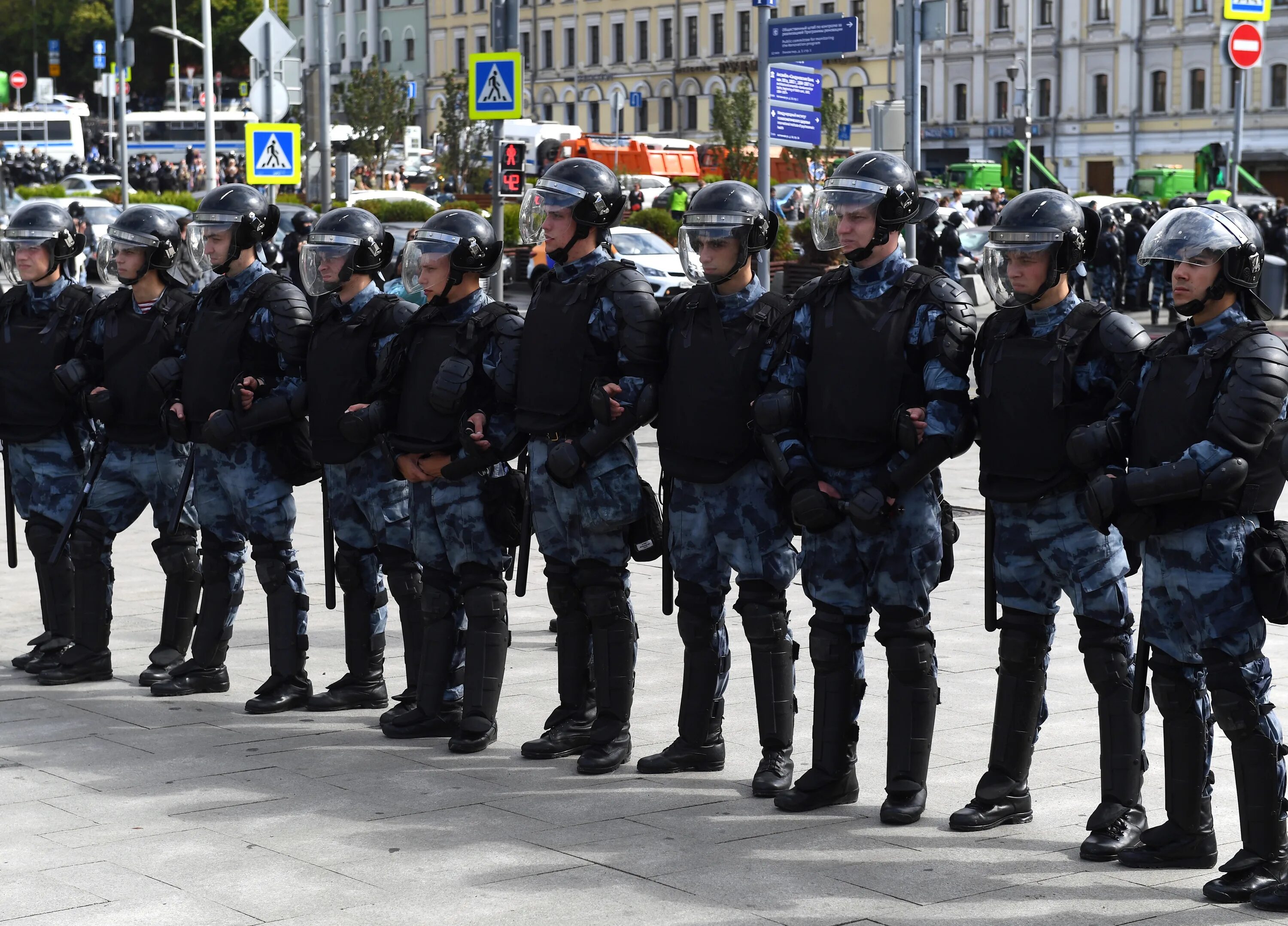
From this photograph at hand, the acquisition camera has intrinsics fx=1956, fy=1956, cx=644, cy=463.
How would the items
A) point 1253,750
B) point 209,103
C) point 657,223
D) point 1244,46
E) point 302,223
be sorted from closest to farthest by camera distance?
1. point 1253,750
2. point 302,223
3. point 1244,46
4. point 657,223
5. point 209,103

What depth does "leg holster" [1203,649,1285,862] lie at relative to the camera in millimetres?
5094

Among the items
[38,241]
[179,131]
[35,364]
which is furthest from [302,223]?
[179,131]

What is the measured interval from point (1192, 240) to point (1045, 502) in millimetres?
891

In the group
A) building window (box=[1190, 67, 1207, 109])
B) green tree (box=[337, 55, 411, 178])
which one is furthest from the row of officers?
building window (box=[1190, 67, 1207, 109])

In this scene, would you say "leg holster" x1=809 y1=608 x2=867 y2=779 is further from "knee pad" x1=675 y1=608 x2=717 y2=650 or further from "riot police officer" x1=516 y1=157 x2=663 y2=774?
"riot police officer" x1=516 y1=157 x2=663 y2=774

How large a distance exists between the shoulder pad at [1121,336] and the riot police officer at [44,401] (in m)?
4.56

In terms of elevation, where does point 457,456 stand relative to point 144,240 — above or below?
below

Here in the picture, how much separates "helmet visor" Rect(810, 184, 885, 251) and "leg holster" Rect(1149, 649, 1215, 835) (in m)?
1.60

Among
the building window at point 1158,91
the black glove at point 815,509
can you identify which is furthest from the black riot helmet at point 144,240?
the building window at point 1158,91

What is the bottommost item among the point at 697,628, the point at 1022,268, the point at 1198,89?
the point at 697,628

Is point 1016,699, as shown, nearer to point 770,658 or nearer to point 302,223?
point 770,658

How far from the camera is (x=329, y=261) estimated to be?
7.35m

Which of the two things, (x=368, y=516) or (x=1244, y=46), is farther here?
(x=1244, y=46)

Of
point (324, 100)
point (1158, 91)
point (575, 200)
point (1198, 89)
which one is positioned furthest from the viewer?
point (1158, 91)
